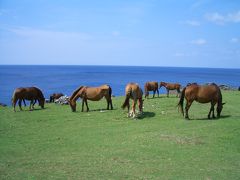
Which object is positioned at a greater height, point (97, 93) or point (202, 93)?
point (202, 93)

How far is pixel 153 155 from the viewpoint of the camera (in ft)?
37.4

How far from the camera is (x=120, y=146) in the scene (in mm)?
12750

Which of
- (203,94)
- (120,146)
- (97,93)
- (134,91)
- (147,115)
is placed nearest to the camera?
(120,146)

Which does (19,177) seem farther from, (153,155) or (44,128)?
(44,128)

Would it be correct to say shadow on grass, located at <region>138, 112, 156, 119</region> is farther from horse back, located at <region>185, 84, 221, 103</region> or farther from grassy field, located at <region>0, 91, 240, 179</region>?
horse back, located at <region>185, 84, 221, 103</region>

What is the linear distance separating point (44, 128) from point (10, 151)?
4763 millimetres

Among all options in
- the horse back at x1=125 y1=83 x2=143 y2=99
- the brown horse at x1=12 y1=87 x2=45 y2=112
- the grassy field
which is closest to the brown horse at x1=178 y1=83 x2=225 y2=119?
the grassy field

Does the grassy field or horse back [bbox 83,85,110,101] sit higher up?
horse back [bbox 83,85,110,101]

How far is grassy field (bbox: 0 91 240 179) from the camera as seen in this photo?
31.4 ft

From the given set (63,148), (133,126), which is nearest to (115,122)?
(133,126)

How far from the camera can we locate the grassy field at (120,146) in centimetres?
958

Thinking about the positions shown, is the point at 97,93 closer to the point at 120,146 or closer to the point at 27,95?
the point at 27,95

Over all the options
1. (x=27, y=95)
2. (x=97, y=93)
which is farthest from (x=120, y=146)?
(x=27, y=95)

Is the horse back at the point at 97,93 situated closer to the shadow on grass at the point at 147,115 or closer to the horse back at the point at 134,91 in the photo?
the horse back at the point at 134,91
